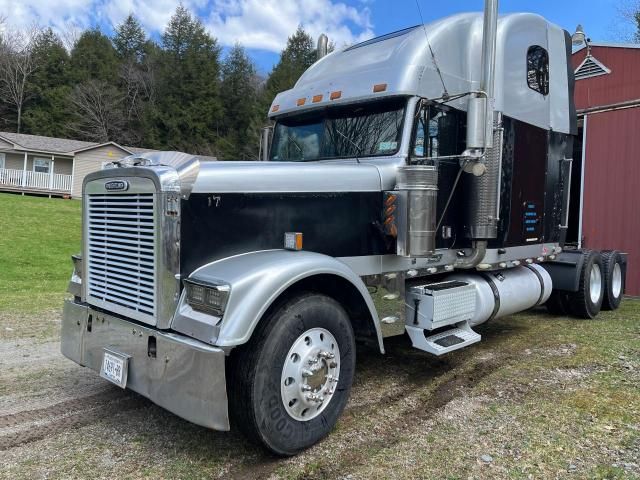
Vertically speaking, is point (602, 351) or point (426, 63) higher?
point (426, 63)

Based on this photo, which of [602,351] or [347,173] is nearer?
[347,173]

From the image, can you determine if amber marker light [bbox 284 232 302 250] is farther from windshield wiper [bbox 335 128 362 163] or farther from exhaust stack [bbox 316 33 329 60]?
exhaust stack [bbox 316 33 329 60]

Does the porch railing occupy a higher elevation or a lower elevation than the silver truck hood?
higher

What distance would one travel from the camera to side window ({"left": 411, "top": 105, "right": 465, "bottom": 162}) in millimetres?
4783

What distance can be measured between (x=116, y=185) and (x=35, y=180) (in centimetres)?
3055

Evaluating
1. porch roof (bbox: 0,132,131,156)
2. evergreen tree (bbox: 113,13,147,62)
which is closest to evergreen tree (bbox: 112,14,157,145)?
evergreen tree (bbox: 113,13,147,62)

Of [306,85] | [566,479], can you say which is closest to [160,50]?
[306,85]

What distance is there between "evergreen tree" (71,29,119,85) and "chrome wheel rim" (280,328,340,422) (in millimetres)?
54779

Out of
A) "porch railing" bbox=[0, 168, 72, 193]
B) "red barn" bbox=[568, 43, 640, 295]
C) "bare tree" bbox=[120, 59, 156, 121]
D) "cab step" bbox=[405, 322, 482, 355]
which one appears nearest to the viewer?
"cab step" bbox=[405, 322, 482, 355]

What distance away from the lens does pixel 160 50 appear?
58312 mm

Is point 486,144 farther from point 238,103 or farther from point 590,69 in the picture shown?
point 238,103

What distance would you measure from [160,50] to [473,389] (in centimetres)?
6080

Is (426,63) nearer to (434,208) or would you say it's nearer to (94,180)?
(434,208)

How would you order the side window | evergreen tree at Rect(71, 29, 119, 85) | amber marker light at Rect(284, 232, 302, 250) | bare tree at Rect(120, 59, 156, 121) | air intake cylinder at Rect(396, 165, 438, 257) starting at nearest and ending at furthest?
amber marker light at Rect(284, 232, 302, 250)
air intake cylinder at Rect(396, 165, 438, 257)
the side window
evergreen tree at Rect(71, 29, 119, 85)
bare tree at Rect(120, 59, 156, 121)
